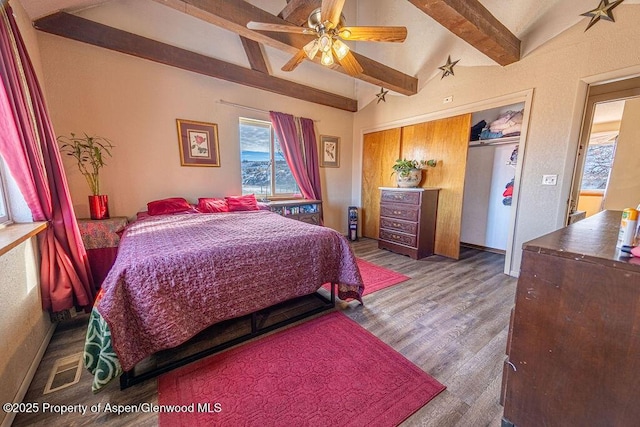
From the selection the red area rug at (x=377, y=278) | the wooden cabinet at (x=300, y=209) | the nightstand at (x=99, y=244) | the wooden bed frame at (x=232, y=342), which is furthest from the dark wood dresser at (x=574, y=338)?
the nightstand at (x=99, y=244)

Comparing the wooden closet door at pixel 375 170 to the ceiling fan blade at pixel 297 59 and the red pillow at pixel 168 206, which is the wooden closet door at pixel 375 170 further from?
the red pillow at pixel 168 206

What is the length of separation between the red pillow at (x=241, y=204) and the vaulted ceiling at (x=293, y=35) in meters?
1.58

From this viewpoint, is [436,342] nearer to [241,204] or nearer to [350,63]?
[350,63]

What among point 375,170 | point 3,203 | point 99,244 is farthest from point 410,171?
point 3,203

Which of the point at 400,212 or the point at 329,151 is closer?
the point at 400,212

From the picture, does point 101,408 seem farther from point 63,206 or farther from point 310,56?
point 310,56

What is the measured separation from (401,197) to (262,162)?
7.21 ft

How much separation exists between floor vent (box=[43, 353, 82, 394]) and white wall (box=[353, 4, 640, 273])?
407 cm

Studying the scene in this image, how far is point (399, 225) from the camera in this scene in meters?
3.62

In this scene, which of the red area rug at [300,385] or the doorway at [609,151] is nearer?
the red area rug at [300,385]

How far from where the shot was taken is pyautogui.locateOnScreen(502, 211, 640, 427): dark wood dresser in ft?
2.56

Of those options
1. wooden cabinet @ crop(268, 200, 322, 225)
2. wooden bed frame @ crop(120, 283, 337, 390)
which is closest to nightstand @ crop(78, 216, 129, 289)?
wooden bed frame @ crop(120, 283, 337, 390)

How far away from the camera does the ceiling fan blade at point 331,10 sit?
157 cm

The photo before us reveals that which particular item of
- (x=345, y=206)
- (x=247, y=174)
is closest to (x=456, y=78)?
(x=345, y=206)
